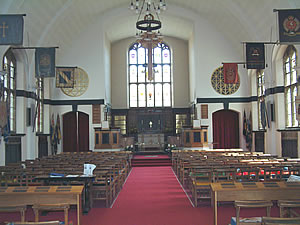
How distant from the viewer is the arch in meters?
25.5

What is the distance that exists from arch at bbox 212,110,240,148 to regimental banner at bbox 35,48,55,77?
14.2 meters

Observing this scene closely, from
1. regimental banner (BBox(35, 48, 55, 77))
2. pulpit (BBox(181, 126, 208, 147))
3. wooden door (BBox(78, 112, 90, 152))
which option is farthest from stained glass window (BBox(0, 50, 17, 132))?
pulpit (BBox(181, 126, 208, 147))

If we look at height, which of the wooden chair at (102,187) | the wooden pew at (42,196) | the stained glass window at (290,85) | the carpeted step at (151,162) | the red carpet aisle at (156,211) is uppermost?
the stained glass window at (290,85)

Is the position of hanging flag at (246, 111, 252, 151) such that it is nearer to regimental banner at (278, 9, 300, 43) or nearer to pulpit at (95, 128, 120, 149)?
pulpit at (95, 128, 120, 149)

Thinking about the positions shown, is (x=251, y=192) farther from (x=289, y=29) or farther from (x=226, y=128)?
(x=226, y=128)

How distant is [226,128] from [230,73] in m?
6.10

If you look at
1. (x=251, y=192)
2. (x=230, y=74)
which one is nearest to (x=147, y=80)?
(x=230, y=74)

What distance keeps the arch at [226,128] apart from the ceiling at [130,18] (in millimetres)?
5335

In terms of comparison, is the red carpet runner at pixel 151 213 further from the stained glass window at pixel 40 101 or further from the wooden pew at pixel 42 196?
the stained glass window at pixel 40 101

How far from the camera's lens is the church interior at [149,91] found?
1183 cm

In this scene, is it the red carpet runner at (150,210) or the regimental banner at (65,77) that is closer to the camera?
the red carpet runner at (150,210)

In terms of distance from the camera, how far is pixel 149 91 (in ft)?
93.1

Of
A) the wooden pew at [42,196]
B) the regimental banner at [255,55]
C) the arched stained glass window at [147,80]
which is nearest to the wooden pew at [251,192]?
the wooden pew at [42,196]

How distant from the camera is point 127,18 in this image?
24109 millimetres
